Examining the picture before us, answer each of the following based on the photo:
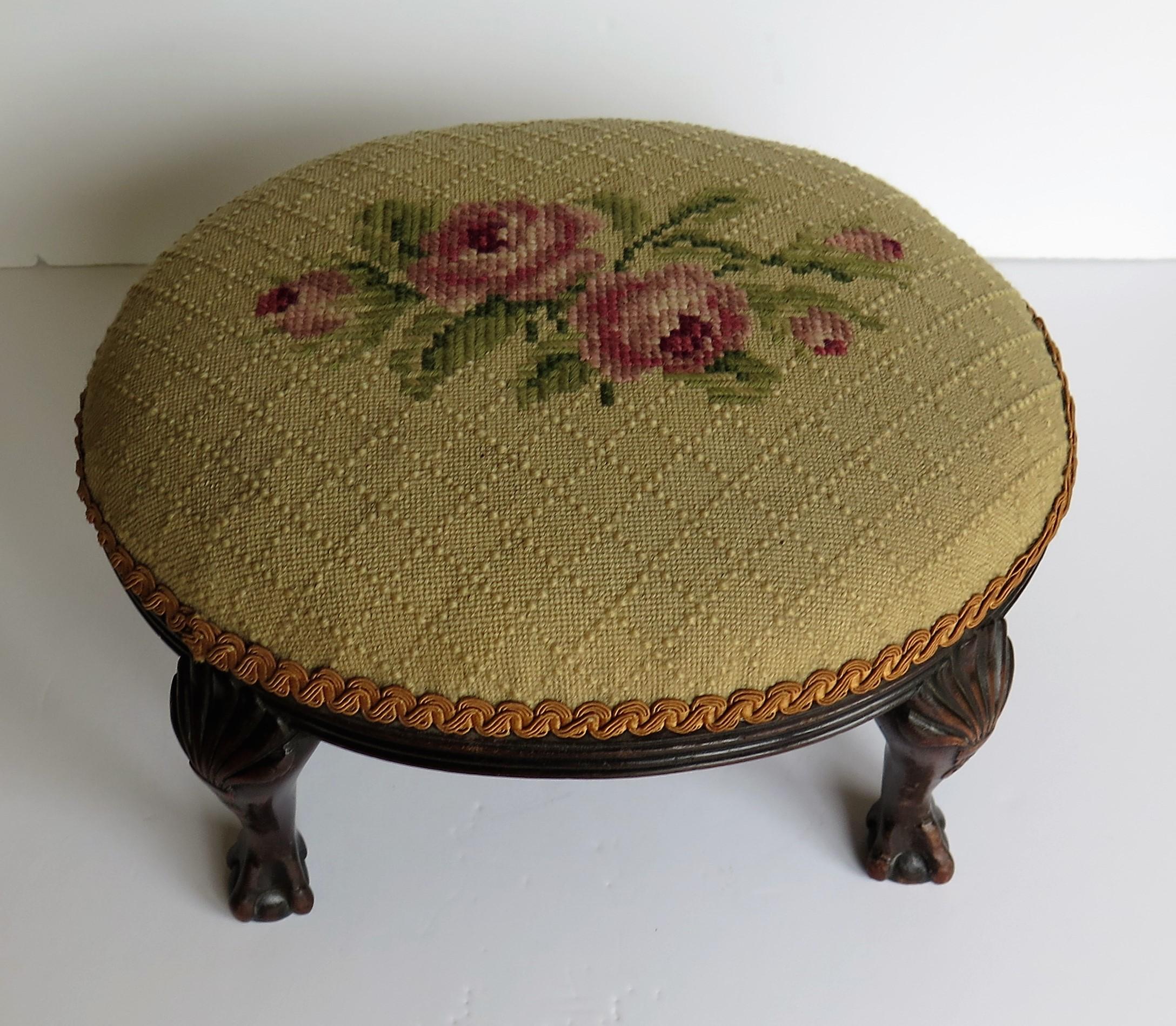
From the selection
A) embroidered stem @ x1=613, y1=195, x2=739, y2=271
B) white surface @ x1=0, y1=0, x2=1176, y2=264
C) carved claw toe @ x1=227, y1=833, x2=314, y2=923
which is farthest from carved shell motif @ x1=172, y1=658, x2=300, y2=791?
white surface @ x1=0, y1=0, x2=1176, y2=264

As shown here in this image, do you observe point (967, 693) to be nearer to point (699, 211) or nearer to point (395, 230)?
point (699, 211)

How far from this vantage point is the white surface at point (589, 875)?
2.81 ft

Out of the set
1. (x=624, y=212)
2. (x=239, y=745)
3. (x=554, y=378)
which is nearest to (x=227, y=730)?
(x=239, y=745)

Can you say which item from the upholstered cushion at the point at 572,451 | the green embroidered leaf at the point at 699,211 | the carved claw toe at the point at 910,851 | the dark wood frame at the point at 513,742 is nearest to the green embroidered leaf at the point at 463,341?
the upholstered cushion at the point at 572,451

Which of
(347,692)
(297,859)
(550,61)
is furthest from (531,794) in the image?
(550,61)

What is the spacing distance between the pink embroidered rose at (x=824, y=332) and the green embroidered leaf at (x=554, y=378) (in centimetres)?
14

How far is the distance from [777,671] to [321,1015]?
1.48 feet

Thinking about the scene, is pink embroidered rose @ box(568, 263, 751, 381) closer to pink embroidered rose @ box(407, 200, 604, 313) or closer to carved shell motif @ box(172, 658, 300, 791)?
pink embroidered rose @ box(407, 200, 604, 313)

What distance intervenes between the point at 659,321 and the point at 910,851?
473 millimetres

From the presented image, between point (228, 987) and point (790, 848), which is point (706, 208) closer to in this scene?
point (790, 848)

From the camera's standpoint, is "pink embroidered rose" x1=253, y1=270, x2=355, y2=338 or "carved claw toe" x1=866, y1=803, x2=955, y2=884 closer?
"pink embroidered rose" x1=253, y1=270, x2=355, y2=338

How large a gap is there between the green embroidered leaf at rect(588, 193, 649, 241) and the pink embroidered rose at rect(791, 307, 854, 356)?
0.48 ft

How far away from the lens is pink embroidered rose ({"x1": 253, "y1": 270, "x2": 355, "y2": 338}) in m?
0.76

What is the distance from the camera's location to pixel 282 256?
0.81m
